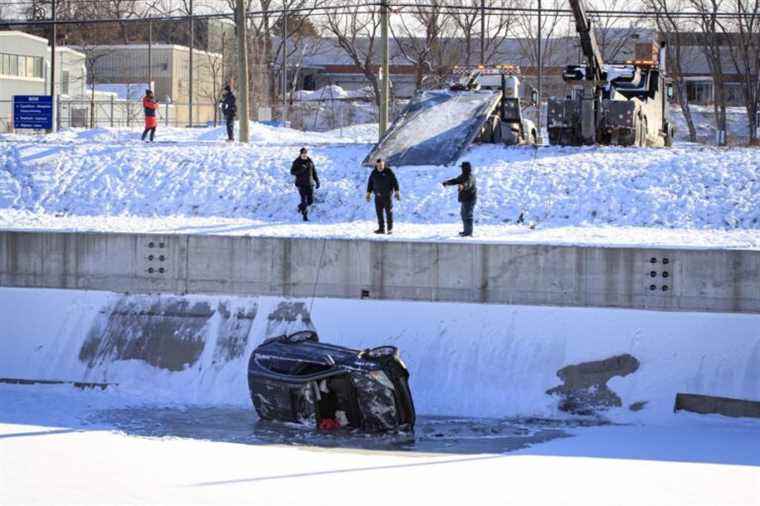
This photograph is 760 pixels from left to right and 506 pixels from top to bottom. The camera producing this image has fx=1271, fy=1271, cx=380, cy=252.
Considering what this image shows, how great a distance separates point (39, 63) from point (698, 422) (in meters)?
48.1

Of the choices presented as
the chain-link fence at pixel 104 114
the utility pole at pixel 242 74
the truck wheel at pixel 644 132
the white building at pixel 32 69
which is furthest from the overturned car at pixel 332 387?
the white building at pixel 32 69

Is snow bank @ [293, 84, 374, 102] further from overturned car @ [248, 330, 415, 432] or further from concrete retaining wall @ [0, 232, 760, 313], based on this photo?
overturned car @ [248, 330, 415, 432]

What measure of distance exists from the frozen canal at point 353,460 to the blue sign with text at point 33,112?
18.2 m

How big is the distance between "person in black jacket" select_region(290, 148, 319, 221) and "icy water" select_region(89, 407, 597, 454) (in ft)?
27.6

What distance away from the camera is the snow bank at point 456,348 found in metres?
18.4

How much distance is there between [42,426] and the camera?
55.0ft

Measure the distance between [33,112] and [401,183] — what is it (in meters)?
13.3

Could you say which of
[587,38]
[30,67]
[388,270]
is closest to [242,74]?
[587,38]

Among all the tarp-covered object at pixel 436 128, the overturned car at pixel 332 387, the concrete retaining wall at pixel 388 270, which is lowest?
the overturned car at pixel 332 387

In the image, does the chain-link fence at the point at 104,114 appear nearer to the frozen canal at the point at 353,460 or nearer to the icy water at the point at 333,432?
the icy water at the point at 333,432

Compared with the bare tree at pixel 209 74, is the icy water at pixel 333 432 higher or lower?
lower

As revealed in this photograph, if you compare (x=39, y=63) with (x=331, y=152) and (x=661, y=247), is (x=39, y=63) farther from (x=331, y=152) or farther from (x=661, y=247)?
(x=661, y=247)

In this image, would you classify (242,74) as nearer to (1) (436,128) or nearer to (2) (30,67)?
(1) (436,128)

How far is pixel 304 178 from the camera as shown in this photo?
26078 mm
